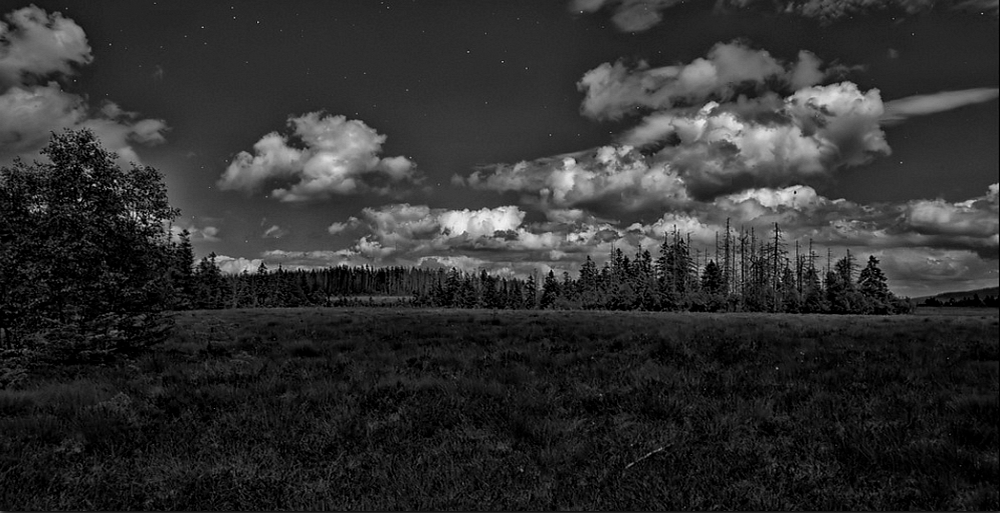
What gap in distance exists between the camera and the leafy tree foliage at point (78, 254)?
10.1 metres

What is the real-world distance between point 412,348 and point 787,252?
68305 millimetres

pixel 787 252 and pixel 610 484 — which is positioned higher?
pixel 787 252

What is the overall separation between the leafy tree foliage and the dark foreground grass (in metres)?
1.87

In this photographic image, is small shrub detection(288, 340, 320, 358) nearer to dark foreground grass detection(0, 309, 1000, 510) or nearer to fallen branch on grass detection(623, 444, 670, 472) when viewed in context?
dark foreground grass detection(0, 309, 1000, 510)

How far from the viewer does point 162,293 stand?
11.7 m

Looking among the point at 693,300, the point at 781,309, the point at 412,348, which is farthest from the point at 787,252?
the point at 412,348

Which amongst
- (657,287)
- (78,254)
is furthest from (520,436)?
(657,287)

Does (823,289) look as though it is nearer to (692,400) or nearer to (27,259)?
(692,400)

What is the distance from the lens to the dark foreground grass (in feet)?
13.3

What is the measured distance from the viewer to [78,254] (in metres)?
10.3

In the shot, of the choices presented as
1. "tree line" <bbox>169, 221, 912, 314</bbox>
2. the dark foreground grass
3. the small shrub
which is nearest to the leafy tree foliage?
the dark foreground grass

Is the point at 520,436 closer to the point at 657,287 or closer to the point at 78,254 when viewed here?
the point at 78,254

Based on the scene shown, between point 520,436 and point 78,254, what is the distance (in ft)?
35.9

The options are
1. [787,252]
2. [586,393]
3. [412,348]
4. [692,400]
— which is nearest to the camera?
[692,400]
